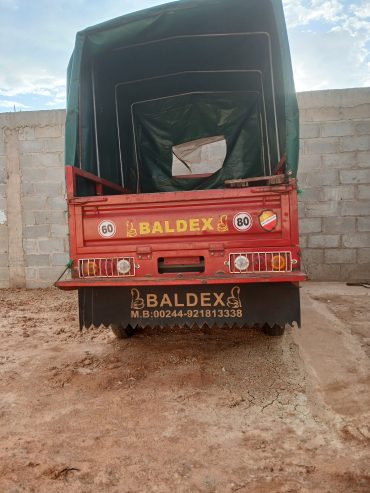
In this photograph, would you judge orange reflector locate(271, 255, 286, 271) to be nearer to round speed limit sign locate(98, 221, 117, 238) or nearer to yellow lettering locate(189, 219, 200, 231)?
yellow lettering locate(189, 219, 200, 231)

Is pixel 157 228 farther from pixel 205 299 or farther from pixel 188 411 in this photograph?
pixel 188 411

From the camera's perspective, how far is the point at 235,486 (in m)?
1.76

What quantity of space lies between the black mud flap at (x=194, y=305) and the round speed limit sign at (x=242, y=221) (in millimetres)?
468

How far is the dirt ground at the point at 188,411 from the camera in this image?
184cm

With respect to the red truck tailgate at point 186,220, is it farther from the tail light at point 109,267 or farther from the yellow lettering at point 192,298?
the yellow lettering at point 192,298

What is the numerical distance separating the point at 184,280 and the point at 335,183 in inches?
193

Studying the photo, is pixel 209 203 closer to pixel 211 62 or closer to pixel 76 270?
pixel 76 270

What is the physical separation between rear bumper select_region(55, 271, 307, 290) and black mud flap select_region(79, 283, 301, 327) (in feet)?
0.41

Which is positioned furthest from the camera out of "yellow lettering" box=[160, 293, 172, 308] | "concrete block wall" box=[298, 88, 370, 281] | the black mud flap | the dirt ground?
"concrete block wall" box=[298, 88, 370, 281]

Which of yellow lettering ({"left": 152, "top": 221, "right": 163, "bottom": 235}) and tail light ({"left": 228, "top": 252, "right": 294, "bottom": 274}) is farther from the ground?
yellow lettering ({"left": 152, "top": 221, "right": 163, "bottom": 235})

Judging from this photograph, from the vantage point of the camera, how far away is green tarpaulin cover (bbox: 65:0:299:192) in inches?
132

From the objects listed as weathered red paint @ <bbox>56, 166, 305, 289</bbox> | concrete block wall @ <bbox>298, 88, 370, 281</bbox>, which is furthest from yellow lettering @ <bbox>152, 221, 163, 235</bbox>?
concrete block wall @ <bbox>298, 88, 370, 281</bbox>

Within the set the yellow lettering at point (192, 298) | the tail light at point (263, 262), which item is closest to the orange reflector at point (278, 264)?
the tail light at point (263, 262)

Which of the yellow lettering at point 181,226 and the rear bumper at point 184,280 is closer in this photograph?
the rear bumper at point 184,280
